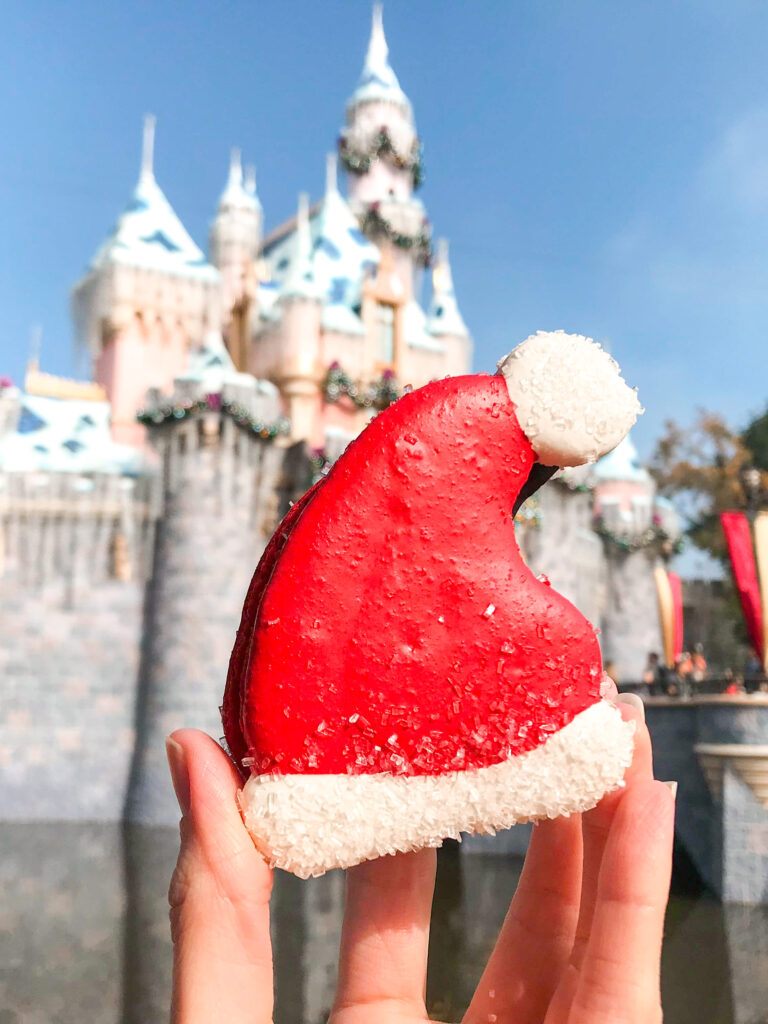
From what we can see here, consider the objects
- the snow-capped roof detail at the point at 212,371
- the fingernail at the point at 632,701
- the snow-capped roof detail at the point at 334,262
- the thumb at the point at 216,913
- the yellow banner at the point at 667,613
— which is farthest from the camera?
the snow-capped roof detail at the point at 334,262

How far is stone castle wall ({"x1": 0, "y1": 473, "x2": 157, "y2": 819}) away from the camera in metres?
13.0

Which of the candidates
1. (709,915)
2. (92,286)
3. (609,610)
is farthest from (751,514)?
(92,286)

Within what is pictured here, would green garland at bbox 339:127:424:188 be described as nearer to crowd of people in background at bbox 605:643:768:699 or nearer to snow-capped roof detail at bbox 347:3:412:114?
snow-capped roof detail at bbox 347:3:412:114

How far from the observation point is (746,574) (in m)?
9.52

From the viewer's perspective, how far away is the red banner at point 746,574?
939cm

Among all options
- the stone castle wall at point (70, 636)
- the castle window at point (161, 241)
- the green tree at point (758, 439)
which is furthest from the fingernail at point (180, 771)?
the green tree at point (758, 439)

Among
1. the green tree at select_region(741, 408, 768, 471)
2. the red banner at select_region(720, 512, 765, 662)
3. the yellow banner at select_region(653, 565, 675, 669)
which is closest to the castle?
the yellow banner at select_region(653, 565, 675, 669)

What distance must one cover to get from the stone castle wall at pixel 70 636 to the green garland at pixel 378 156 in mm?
8413

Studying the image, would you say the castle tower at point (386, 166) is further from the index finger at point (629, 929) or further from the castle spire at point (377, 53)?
the index finger at point (629, 929)

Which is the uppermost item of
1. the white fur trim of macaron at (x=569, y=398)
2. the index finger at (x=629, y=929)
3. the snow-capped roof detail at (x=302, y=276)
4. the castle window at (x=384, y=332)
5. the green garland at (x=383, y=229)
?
the green garland at (x=383, y=229)

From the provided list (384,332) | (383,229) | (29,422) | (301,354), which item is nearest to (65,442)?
(29,422)

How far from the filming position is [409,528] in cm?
148

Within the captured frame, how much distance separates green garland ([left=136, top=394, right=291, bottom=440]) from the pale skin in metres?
11.9

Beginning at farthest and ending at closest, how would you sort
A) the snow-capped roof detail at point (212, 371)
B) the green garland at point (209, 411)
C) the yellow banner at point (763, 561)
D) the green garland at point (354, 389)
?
the green garland at point (354, 389)
the snow-capped roof detail at point (212, 371)
the green garland at point (209, 411)
the yellow banner at point (763, 561)
